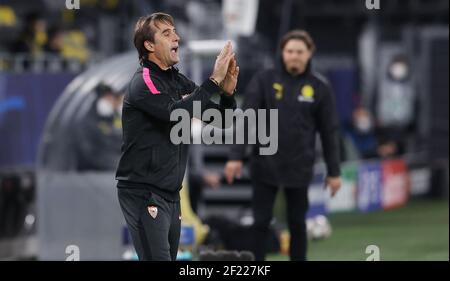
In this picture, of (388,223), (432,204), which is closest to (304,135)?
(388,223)

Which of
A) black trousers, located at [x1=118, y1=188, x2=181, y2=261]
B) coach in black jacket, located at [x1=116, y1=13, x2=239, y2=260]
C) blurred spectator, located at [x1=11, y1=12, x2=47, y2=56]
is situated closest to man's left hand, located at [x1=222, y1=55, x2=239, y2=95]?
coach in black jacket, located at [x1=116, y1=13, x2=239, y2=260]

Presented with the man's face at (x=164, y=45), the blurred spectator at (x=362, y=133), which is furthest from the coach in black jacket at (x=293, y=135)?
the blurred spectator at (x=362, y=133)

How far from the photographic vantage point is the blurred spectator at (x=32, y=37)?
1716cm

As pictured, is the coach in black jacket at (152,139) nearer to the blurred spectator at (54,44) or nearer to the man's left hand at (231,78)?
the man's left hand at (231,78)

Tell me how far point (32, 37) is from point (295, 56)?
767cm

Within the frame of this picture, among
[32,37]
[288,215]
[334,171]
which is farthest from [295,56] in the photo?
[32,37]

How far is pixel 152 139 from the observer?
7.82m

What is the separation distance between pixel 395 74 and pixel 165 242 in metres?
16.7

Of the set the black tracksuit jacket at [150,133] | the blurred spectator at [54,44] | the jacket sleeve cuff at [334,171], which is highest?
the blurred spectator at [54,44]

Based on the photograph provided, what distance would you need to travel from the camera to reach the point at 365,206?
59.7ft

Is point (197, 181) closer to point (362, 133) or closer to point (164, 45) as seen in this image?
point (164, 45)

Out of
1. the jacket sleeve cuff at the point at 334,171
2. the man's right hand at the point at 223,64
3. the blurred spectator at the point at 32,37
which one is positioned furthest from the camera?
the blurred spectator at the point at 32,37

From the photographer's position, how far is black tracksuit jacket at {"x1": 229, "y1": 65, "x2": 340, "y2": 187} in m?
10.7

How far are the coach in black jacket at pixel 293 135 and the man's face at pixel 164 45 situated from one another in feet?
9.78
